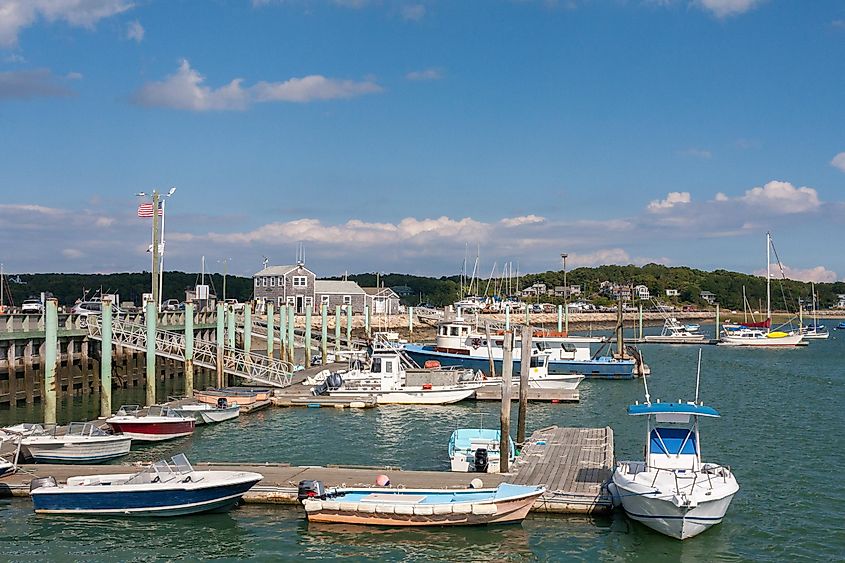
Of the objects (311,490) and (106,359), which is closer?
(311,490)

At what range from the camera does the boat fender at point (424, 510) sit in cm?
1986

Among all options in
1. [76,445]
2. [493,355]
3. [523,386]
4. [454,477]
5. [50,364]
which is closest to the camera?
[454,477]

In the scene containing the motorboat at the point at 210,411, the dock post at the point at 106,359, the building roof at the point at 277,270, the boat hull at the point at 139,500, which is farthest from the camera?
the building roof at the point at 277,270

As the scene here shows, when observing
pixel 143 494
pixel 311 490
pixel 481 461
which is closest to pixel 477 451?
pixel 481 461

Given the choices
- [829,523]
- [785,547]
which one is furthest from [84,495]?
[829,523]

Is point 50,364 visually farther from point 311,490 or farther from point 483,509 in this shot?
point 483,509

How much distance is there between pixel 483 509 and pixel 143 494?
27.1ft

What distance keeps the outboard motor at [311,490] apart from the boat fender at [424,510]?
2370 millimetres

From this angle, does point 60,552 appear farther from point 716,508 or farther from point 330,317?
point 330,317

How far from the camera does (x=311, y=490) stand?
20938 millimetres

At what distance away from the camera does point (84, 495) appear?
20.9 meters

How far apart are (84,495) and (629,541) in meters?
13.0

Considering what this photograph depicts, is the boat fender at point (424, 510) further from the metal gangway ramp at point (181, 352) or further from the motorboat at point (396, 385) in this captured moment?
the metal gangway ramp at point (181, 352)

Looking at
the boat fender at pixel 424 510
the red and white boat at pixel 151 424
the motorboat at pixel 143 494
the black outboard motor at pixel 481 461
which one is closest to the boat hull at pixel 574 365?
the red and white boat at pixel 151 424
